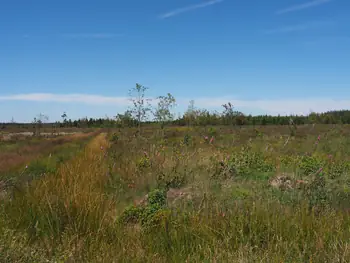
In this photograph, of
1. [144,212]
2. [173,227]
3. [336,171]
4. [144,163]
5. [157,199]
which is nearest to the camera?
[173,227]

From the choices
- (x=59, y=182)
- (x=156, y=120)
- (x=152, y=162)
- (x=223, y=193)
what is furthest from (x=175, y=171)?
(x=156, y=120)

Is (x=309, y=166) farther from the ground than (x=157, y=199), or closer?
farther from the ground

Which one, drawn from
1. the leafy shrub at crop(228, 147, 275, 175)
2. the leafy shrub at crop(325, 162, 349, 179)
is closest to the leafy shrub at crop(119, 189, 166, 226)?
the leafy shrub at crop(228, 147, 275, 175)

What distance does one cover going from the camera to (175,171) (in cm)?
696

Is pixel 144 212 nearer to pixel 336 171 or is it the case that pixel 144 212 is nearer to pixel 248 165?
pixel 248 165

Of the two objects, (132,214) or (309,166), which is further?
(309,166)

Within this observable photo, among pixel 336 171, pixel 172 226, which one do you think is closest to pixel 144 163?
pixel 172 226

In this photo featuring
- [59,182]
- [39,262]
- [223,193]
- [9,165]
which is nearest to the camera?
[39,262]

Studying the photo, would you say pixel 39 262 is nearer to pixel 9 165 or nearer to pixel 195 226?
pixel 195 226

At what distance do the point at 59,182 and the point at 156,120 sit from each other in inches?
240

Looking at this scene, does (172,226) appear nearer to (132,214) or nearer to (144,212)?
(144,212)

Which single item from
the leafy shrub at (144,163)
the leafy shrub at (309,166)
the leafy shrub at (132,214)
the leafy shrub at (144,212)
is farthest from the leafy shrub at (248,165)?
the leafy shrub at (132,214)

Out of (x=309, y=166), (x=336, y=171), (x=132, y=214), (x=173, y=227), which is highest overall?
(x=309, y=166)

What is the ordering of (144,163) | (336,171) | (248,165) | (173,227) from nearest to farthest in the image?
1. (173,227)
2. (144,163)
3. (336,171)
4. (248,165)
